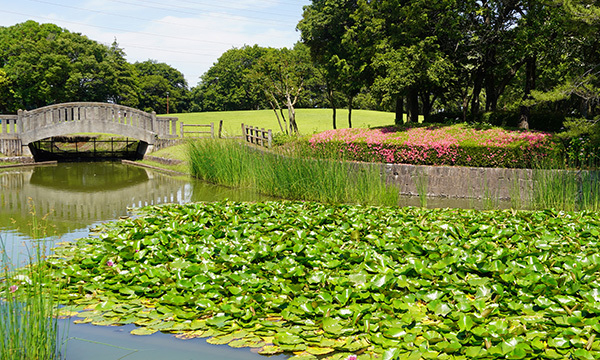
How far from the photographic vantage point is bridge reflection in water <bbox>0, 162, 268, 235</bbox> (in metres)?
8.89

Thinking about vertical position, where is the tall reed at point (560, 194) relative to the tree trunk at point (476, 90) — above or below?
below

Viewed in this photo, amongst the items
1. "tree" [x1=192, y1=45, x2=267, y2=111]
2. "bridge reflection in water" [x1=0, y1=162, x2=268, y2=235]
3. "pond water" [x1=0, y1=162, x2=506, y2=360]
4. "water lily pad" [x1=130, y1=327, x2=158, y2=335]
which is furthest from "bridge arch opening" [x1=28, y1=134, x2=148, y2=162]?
"tree" [x1=192, y1=45, x2=267, y2=111]

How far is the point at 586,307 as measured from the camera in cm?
395

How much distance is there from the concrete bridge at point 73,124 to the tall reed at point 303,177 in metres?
10.7

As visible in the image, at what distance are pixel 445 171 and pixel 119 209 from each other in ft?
25.8

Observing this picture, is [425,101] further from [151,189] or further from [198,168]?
[151,189]

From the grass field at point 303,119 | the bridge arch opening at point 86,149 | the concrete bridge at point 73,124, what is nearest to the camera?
the concrete bridge at point 73,124

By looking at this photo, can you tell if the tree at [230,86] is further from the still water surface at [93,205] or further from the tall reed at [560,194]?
the tall reed at [560,194]

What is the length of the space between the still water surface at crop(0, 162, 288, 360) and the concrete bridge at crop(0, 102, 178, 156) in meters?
1.58

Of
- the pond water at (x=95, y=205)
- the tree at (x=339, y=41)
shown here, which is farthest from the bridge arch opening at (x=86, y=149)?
the tree at (x=339, y=41)

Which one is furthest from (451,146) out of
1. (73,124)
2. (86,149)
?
(86,149)

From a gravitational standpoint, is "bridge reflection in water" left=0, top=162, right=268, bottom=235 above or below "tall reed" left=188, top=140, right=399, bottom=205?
below

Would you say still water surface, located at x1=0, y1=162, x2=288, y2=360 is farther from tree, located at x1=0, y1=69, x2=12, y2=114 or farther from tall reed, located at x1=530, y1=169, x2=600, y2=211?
tree, located at x1=0, y1=69, x2=12, y2=114

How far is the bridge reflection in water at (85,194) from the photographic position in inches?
350
